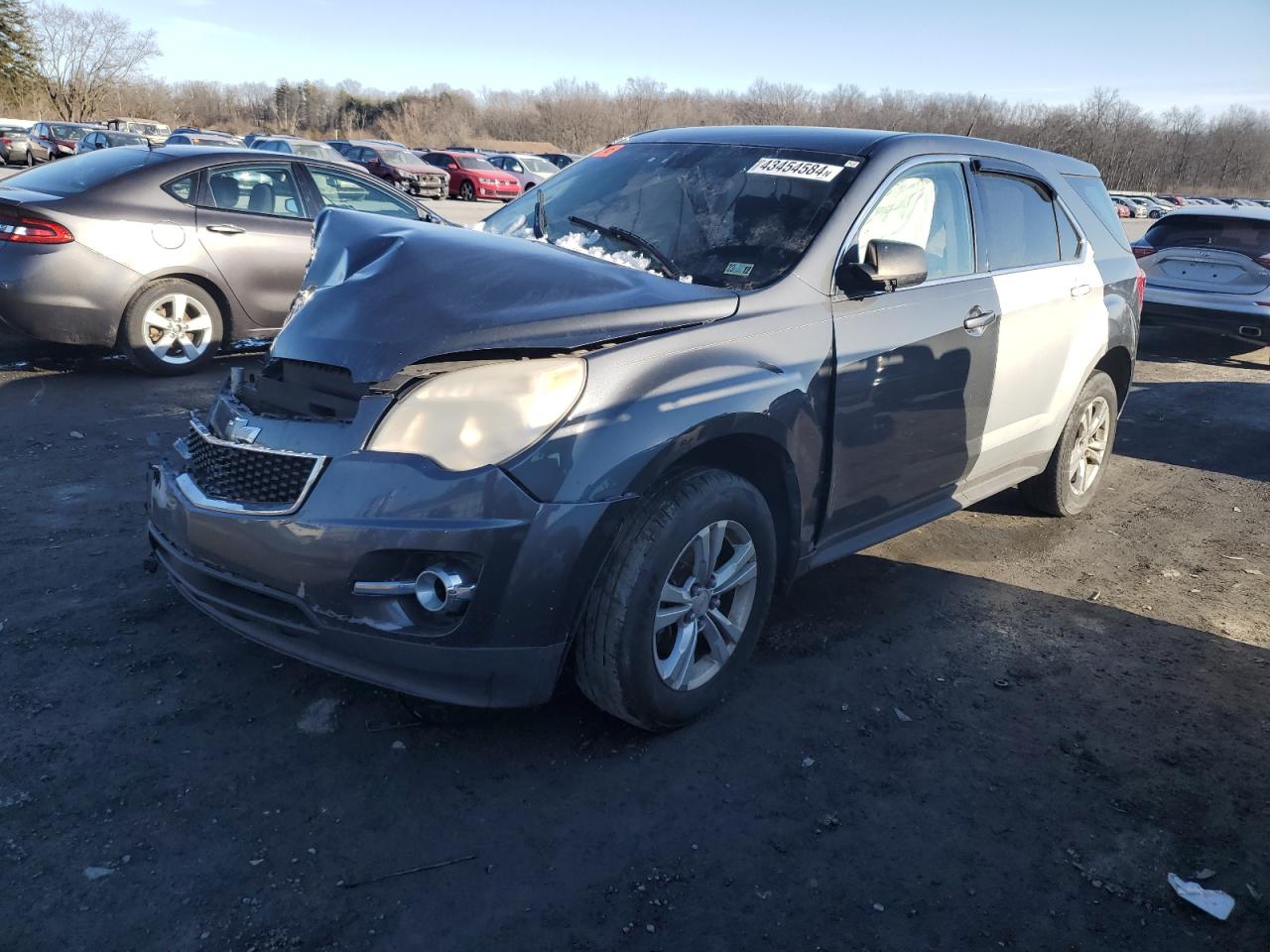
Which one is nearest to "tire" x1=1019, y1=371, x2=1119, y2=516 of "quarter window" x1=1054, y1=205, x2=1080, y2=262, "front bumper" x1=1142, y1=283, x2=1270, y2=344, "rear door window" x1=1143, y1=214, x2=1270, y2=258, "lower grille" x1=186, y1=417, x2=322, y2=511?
"quarter window" x1=1054, y1=205, x2=1080, y2=262

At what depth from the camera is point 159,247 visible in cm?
677

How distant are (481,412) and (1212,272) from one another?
10054mm

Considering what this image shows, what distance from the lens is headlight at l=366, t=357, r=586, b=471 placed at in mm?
2562

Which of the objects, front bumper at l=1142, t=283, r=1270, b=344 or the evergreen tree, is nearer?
front bumper at l=1142, t=283, r=1270, b=344

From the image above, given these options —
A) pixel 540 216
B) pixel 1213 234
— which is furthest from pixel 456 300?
pixel 1213 234

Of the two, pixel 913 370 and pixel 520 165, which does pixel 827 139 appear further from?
pixel 520 165

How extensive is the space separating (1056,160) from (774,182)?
2.23 m

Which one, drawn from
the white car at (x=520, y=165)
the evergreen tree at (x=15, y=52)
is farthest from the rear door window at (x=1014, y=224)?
the evergreen tree at (x=15, y=52)

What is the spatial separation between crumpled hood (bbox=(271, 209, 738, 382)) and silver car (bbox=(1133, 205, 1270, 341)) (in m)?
8.70

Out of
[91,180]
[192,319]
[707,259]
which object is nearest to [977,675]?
[707,259]

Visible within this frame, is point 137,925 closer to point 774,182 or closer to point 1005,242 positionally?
point 774,182

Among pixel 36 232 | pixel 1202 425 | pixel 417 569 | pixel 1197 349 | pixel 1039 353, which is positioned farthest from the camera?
pixel 1197 349

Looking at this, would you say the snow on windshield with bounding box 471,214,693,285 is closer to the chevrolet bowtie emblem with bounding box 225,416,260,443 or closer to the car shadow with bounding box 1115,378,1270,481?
Answer: the chevrolet bowtie emblem with bounding box 225,416,260,443

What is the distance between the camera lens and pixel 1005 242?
4320 mm
